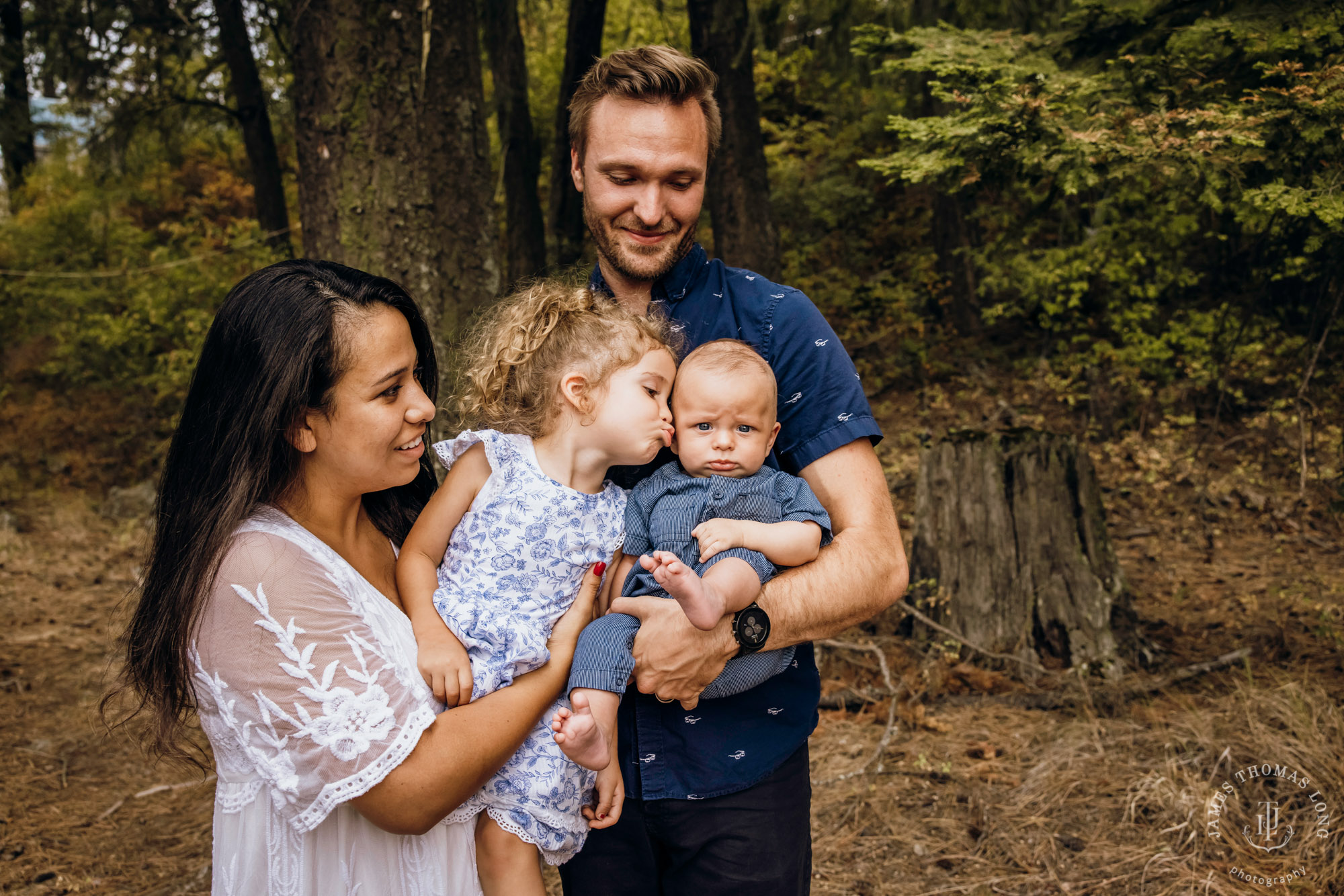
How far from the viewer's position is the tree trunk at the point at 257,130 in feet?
32.4

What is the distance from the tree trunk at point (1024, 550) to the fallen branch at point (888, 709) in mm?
462

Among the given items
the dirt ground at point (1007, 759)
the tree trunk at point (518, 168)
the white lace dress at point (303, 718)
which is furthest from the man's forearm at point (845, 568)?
the tree trunk at point (518, 168)

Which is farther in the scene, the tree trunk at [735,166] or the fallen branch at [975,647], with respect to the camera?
the tree trunk at [735,166]

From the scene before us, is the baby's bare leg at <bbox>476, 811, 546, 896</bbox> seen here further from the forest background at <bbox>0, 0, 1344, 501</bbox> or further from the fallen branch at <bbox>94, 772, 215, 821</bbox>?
the fallen branch at <bbox>94, 772, 215, 821</bbox>

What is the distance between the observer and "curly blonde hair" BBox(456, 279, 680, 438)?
2.02m

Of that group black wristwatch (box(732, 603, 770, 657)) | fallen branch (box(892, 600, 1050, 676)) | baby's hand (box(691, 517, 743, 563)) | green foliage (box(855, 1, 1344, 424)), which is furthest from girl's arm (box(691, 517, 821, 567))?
fallen branch (box(892, 600, 1050, 676))

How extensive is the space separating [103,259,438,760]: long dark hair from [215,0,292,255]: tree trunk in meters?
8.70

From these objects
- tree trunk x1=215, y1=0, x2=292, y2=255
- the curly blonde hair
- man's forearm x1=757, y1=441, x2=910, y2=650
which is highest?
tree trunk x1=215, y1=0, x2=292, y2=255

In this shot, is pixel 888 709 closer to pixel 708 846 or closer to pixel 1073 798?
pixel 1073 798

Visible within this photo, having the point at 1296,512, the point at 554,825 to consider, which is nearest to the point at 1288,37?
the point at 554,825

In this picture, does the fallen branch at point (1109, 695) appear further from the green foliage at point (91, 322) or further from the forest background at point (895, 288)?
the green foliage at point (91, 322)

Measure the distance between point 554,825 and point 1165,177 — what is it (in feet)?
10.2

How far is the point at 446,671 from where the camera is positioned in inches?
68.2

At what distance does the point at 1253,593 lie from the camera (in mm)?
5312
